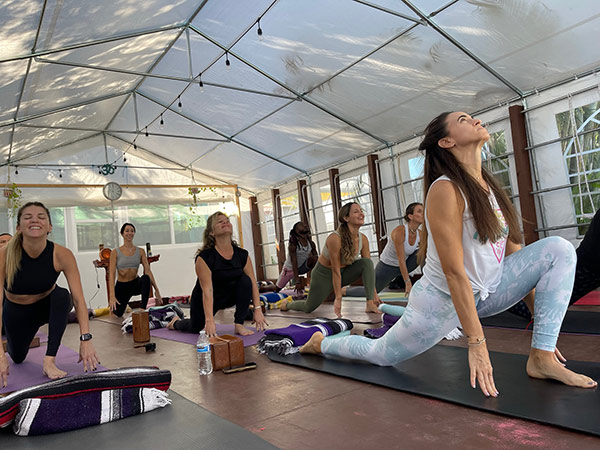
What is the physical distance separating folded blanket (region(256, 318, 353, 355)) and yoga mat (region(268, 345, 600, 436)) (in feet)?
0.42

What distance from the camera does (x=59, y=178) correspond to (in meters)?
10.8

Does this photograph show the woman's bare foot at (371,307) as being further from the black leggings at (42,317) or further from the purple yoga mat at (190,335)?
the black leggings at (42,317)

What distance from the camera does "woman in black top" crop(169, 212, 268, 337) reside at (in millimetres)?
3453

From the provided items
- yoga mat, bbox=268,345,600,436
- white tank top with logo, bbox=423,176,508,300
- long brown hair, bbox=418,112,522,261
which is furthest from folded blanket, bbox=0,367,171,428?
long brown hair, bbox=418,112,522,261

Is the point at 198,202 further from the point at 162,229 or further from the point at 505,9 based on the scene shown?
the point at 505,9

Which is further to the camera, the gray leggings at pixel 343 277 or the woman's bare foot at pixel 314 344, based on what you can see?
the gray leggings at pixel 343 277

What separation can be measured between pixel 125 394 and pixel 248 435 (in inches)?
22.9

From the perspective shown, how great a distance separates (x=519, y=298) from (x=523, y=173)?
4.92 metres

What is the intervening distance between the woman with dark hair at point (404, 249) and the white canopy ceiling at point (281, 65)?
2.13 metres

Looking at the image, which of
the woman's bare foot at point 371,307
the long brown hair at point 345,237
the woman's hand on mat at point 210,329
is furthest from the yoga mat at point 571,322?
the woman's hand on mat at point 210,329

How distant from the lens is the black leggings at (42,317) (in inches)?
104

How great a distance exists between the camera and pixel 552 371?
1.65 meters

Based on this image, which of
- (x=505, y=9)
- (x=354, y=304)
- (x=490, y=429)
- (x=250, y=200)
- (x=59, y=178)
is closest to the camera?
(x=490, y=429)

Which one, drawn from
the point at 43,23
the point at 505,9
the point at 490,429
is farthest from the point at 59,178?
the point at 490,429
